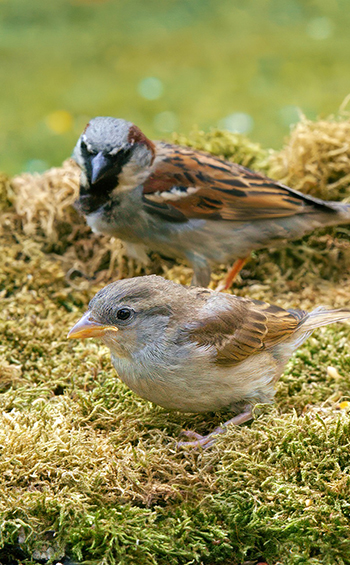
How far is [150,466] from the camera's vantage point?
3295 mm

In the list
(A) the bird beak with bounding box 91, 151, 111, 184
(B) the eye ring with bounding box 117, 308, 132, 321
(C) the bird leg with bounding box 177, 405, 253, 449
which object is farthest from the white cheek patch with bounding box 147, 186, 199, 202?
(C) the bird leg with bounding box 177, 405, 253, 449

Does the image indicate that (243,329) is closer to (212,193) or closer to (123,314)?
(123,314)

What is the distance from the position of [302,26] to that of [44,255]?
770cm

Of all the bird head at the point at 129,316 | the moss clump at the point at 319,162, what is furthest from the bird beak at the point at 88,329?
the moss clump at the point at 319,162

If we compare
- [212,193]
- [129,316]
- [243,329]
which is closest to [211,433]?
[243,329]

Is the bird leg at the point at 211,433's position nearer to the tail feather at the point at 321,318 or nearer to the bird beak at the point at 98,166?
the tail feather at the point at 321,318

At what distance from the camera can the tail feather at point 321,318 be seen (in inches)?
156

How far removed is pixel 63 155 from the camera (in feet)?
26.9

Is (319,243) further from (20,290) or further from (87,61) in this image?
(87,61)

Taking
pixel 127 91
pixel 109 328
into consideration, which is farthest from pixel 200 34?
pixel 109 328

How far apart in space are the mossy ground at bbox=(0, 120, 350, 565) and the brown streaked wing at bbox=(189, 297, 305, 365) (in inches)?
13.6

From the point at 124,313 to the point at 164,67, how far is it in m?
7.94

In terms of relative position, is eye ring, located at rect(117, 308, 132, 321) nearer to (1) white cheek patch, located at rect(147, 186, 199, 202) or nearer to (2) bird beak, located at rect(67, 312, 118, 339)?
(2) bird beak, located at rect(67, 312, 118, 339)

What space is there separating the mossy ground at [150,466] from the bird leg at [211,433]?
5 centimetres
